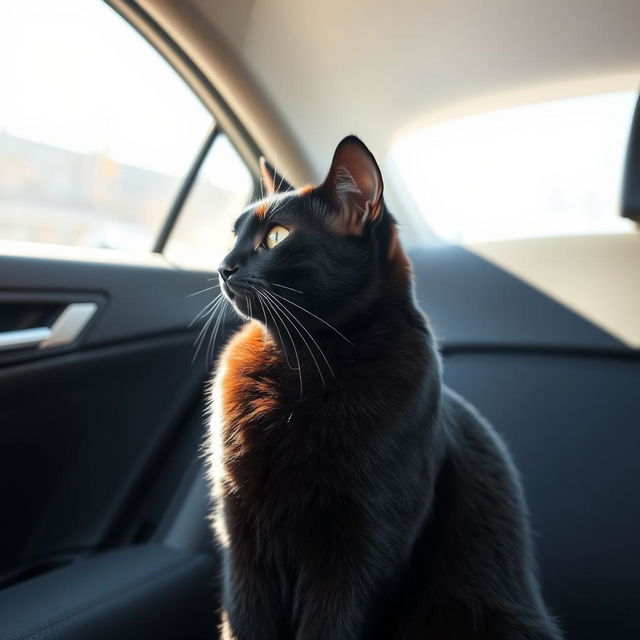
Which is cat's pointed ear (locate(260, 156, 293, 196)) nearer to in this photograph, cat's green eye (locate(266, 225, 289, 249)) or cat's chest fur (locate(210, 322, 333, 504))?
cat's green eye (locate(266, 225, 289, 249))

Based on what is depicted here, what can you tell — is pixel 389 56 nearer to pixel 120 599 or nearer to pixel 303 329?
pixel 303 329

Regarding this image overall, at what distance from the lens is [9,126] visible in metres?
1.47

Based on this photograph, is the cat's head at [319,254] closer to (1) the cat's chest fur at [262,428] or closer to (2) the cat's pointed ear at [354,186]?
(2) the cat's pointed ear at [354,186]

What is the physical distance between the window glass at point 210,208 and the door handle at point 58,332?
40 centimetres

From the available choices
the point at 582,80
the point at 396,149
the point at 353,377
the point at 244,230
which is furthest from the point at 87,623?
the point at 582,80

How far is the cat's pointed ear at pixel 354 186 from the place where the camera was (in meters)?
0.92

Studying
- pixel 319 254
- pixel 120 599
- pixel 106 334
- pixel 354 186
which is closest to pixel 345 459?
pixel 319 254

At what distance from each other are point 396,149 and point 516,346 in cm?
61

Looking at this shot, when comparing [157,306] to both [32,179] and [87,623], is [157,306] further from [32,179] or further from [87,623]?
[87,623]

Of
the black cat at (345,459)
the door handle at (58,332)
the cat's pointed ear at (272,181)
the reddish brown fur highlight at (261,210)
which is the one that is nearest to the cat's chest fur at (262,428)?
the black cat at (345,459)

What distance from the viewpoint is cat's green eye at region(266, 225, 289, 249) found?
40.5 inches

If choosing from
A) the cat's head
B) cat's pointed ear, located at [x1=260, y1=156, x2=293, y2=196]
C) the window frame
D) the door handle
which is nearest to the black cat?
the cat's head

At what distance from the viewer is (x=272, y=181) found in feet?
4.16

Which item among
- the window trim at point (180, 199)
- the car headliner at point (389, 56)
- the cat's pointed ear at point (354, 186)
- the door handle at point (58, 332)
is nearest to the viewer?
the cat's pointed ear at point (354, 186)
